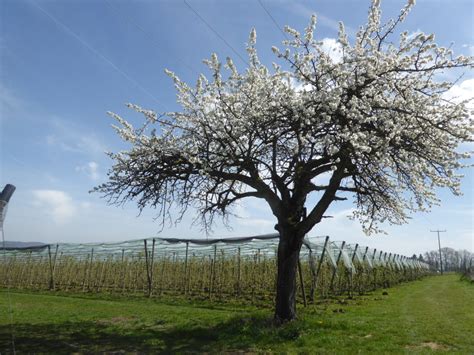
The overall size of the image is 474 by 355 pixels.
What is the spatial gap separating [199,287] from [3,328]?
42.0 ft

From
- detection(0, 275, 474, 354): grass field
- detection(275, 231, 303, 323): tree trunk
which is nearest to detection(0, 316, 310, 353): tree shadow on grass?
detection(0, 275, 474, 354): grass field

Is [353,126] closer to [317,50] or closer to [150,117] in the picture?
[317,50]

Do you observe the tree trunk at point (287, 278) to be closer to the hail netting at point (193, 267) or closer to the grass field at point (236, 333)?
the grass field at point (236, 333)

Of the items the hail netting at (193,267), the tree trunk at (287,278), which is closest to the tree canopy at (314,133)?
the tree trunk at (287,278)

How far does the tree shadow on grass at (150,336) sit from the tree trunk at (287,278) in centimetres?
40

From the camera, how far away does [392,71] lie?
7.69 metres

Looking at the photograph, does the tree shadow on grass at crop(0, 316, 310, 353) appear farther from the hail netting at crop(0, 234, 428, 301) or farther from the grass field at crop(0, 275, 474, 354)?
the hail netting at crop(0, 234, 428, 301)

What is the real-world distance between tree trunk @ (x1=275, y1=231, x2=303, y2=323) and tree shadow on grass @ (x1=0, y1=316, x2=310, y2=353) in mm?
396

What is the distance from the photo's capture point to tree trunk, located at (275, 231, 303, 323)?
28.6 feet

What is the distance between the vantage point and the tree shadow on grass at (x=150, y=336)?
730cm

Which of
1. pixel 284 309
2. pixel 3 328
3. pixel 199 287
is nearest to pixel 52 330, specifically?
pixel 3 328

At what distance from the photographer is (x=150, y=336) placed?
27.6 ft

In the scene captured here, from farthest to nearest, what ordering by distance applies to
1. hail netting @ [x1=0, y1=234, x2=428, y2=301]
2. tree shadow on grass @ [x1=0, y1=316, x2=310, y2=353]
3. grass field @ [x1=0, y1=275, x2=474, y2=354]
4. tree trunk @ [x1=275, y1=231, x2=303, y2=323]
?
hail netting @ [x1=0, y1=234, x2=428, y2=301] → tree trunk @ [x1=275, y1=231, x2=303, y2=323] → tree shadow on grass @ [x1=0, y1=316, x2=310, y2=353] → grass field @ [x1=0, y1=275, x2=474, y2=354]

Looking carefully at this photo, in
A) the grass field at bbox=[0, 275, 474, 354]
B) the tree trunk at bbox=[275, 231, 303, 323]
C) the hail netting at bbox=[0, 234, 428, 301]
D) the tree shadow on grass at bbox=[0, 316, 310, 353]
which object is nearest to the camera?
the grass field at bbox=[0, 275, 474, 354]
